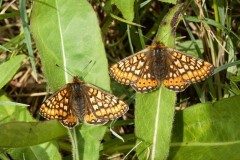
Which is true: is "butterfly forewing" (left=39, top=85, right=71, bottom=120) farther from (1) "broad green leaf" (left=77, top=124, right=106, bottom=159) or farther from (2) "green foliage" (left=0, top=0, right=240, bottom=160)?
(1) "broad green leaf" (left=77, top=124, right=106, bottom=159)

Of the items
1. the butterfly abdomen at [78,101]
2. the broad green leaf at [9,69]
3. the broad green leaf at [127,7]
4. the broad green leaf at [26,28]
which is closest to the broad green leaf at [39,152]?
the butterfly abdomen at [78,101]

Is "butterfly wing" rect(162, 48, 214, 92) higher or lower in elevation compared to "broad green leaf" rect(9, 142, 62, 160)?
higher

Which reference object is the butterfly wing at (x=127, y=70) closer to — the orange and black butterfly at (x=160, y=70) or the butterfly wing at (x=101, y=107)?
the orange and black butterfly at (x=160, y=70)

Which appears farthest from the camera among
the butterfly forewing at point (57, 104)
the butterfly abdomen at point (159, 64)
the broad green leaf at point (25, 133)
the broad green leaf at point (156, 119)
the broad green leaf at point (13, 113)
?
the broad green leaf at point (13, 113)

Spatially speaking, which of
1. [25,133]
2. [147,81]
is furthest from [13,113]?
[147,81]

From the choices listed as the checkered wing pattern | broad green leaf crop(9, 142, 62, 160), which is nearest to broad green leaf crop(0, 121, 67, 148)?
the checkered wing pattern

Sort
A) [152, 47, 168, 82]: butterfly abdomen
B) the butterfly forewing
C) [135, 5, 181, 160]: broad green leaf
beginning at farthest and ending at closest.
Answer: [152, 47, 168, 82]: butterfly abdomen, the butterfly forewing, [135, 5, 181, 160]: broad green leaf
